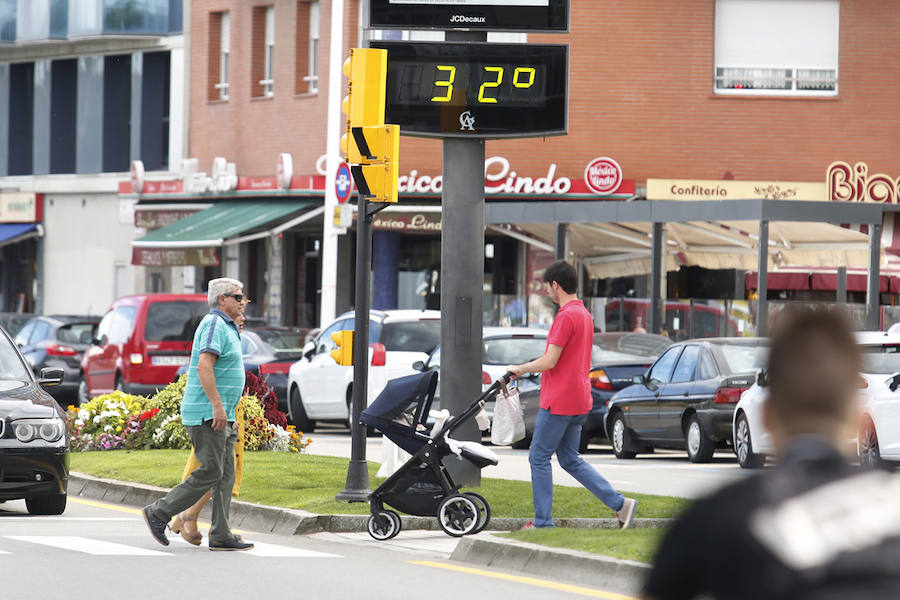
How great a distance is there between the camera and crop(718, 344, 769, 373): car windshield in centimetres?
1955

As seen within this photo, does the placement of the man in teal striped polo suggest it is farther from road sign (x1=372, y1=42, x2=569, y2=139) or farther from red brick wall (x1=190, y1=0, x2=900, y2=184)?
red brick wall (x1=190, y1=0, x2=900, y2=184)

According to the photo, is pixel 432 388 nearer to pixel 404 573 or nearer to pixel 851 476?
pixel 404 573

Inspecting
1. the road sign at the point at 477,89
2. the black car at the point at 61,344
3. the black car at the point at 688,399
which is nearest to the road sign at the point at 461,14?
the road sign at the point at 477,89

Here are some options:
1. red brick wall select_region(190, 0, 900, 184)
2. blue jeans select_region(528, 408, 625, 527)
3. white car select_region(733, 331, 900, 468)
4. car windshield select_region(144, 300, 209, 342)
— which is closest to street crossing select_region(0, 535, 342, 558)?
blue jeans select_region(528, 408, 625, 527)

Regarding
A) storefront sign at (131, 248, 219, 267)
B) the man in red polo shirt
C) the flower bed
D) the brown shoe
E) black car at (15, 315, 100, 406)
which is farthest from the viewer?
storefront sign at (131, 248, 219, 267)

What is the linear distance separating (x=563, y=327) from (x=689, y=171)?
2465 cm

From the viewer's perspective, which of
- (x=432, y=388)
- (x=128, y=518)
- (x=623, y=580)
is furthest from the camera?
(x=128, y=518)

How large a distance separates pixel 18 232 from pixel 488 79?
34.1 metres

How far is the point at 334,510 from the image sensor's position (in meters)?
13.1

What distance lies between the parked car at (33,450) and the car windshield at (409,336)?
9467mm

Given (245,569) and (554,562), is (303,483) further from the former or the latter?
(554,562)

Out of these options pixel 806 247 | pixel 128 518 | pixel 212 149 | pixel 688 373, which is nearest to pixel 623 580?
pixel 128 518

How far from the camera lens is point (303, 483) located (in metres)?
14.7

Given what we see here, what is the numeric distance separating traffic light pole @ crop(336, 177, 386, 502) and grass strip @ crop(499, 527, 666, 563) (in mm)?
2232
